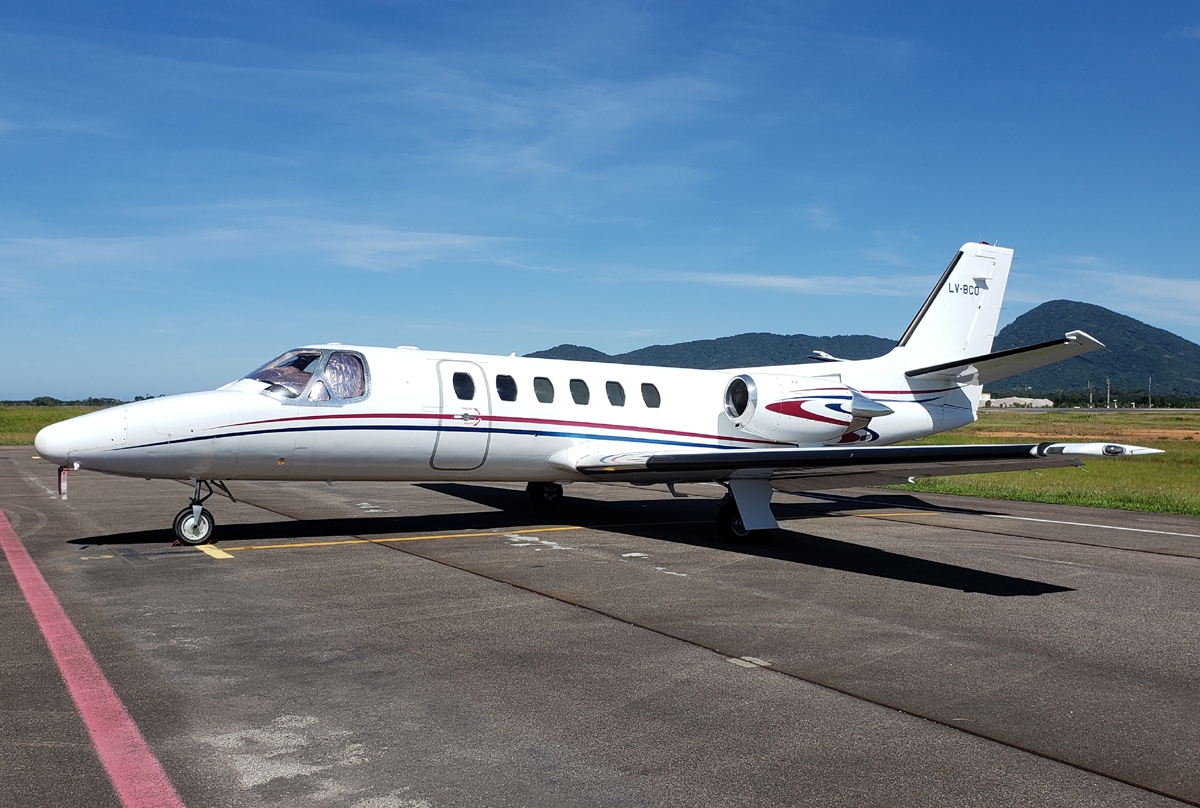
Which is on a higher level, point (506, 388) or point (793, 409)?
point (506, 388)

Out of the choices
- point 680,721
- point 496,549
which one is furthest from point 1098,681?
point 496,549

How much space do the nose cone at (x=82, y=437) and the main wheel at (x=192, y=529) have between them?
150 cm

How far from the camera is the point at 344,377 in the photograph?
11820 millimetres

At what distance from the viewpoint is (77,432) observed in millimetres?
10125

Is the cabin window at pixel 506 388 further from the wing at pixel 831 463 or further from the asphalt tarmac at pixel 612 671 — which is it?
the asphalt tarmac at pixel 612 671

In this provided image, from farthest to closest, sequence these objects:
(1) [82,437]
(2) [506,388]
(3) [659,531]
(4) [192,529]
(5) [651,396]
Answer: (5) [651,396], (3) [659,531], (2) [506,388], (4) [192,529], (1) [82,437]

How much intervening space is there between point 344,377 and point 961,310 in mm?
12153

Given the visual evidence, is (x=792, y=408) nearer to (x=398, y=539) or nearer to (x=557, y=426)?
(x=557, y=426)

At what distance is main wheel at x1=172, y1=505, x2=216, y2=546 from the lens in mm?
11250

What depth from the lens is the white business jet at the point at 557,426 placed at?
1046cm

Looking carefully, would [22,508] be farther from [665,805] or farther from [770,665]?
[665,805]

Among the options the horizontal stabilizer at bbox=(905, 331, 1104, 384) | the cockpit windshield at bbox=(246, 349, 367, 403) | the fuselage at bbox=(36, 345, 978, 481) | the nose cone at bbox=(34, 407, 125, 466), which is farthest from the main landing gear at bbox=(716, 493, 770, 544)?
the nose cone at bbox=(34, 407, 125, 466)

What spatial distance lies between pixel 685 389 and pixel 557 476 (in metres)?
2.88

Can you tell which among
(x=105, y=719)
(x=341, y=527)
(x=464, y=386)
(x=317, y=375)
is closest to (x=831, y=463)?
(x=464, y=386)
